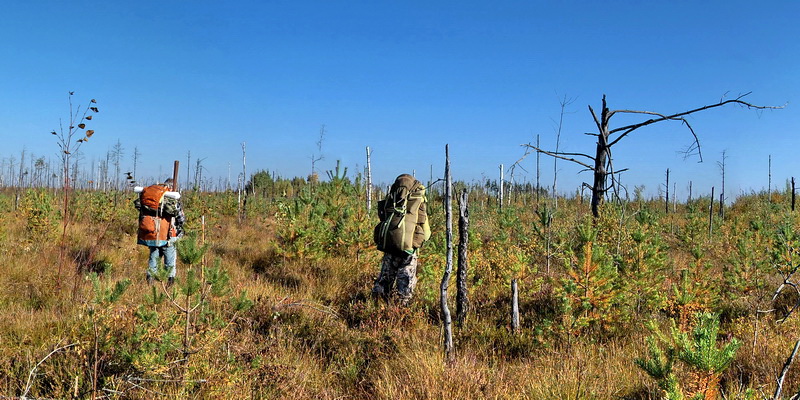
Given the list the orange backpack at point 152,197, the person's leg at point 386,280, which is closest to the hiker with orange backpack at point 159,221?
the orange backpack at point 152,197

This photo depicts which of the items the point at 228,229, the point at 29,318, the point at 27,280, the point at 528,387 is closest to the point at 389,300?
the point at 528,387

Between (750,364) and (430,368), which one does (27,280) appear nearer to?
(430,368)

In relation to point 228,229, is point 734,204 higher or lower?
higher

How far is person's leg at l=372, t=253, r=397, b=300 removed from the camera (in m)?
5.56

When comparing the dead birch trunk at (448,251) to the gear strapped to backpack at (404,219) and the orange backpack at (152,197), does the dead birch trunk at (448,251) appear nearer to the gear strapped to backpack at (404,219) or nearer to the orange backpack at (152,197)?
the gear strapped to backpack at (404,219)

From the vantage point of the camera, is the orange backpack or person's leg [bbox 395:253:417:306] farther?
the orange backpack

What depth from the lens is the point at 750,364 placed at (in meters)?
3.70

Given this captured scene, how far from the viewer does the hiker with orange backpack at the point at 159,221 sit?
5.96 metres

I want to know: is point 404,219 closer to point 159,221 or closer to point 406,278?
point 406,278

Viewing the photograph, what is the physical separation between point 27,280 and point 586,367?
6.93 meters

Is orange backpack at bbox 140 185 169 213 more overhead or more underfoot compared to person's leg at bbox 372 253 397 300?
more overhead

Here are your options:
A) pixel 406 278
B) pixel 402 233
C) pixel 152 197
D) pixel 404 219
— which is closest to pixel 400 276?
pixel 406 278

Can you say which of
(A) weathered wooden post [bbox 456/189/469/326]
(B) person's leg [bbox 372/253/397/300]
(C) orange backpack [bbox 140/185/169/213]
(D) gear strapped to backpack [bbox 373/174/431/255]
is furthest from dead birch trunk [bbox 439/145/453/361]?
(C) orange backpack [bbox 140/185/169/213]

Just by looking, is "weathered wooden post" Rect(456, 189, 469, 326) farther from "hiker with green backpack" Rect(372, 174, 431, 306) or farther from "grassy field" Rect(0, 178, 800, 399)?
"hiker with green backpack" Rect(372, 174, 431, 306)
